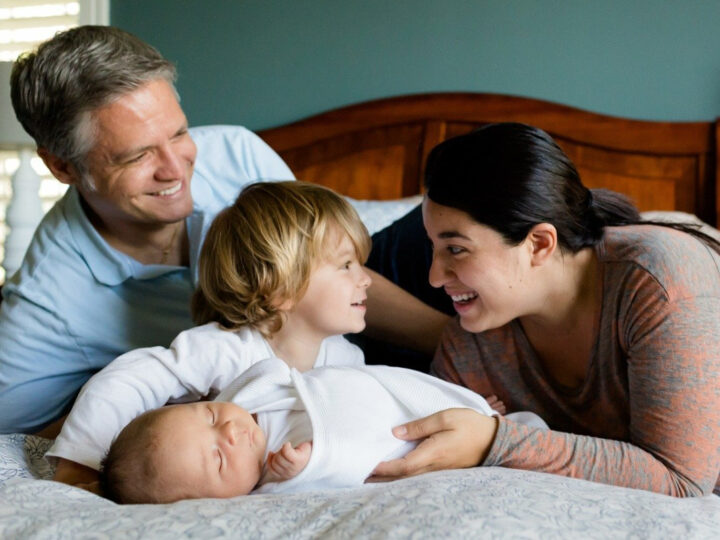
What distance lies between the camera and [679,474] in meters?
1.26

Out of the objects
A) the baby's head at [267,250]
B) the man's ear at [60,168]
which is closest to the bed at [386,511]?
the baby's head at [267,250]

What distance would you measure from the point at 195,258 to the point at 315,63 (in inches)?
51.8

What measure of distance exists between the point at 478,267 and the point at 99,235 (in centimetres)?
93

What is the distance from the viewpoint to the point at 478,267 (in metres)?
1.43

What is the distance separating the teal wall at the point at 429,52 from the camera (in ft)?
8.41

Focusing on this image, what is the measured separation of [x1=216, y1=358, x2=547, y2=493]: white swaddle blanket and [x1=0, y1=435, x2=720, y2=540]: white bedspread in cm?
14

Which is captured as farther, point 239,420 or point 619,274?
point 619,274

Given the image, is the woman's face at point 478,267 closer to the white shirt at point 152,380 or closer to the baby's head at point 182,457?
the white shirt at point 152,380

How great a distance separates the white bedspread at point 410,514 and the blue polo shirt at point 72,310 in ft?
2.41

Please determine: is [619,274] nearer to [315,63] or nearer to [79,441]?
[79,441]

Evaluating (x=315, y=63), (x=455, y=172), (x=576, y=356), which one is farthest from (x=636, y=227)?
(x=315, y=63)

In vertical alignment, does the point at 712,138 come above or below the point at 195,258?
above

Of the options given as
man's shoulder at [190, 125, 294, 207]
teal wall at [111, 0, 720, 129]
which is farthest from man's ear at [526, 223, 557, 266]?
teal wall at [111, 0, 720, 129]

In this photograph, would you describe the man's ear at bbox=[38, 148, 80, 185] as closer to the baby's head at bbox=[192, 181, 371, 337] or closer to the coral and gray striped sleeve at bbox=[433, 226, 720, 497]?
Answer: the baby's head at bbox=[192, 181, 371, 337]
